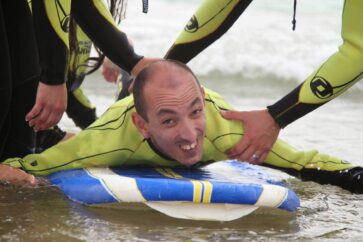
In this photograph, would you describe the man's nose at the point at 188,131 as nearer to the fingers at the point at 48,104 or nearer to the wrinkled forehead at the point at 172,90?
the wrinkled forehead at the point at 172,90

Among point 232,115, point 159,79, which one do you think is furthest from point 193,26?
point 159,79

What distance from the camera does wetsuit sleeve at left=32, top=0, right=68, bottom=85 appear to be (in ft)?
11.0

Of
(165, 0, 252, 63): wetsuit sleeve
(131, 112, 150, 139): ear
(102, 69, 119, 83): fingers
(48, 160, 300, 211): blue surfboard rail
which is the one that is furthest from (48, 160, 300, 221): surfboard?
(102, 69, 119, 83): fingers

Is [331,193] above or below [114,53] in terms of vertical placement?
below

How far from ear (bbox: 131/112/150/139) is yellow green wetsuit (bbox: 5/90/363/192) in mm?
53

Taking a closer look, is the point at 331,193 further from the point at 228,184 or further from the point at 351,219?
the point at 228,184

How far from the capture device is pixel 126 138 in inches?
140

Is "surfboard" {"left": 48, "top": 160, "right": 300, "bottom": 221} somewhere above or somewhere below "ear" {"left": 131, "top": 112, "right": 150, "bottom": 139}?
below

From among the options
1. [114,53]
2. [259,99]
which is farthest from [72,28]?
[259,99]

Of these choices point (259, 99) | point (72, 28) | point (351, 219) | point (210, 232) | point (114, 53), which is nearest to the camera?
point (210, 232)

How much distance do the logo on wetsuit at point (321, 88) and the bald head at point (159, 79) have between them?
486 millimetres

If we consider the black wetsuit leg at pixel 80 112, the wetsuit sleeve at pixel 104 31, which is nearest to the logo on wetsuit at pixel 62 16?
the wetsuit sleeve at pixel 104 31

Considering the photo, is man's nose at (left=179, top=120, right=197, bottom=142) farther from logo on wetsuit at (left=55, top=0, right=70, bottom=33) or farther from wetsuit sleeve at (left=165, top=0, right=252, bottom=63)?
wetsuit sleeve at (left=165, top=0, right=252, bottom=63)

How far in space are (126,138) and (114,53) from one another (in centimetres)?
51
